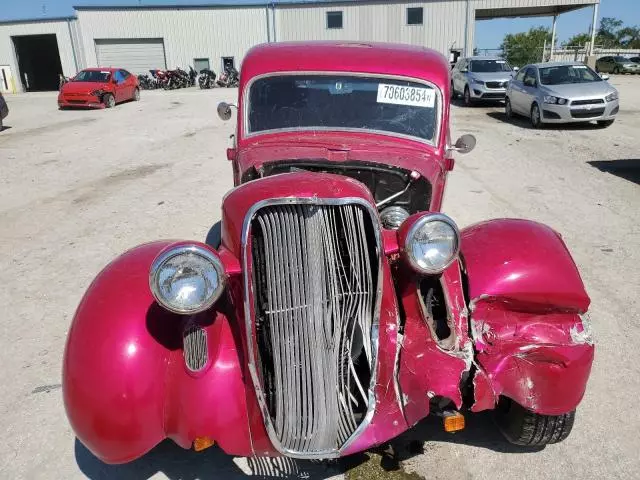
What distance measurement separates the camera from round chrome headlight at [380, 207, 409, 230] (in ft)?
11.6

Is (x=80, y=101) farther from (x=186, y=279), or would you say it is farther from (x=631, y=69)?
(x=631, y=69)

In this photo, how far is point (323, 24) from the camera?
3069cm

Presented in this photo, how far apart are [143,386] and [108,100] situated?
19.0 meters

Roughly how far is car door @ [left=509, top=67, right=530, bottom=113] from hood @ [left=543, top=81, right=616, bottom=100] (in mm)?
1145

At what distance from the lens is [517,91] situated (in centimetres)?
1382

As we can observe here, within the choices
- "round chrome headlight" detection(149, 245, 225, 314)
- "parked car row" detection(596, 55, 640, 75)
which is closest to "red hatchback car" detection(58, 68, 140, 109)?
"round chrome headlight" detection(149, 245, 225, 314)

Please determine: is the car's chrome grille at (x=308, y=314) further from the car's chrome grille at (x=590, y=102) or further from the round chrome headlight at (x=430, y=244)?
the car's chrome grille at (x=590, y=102)

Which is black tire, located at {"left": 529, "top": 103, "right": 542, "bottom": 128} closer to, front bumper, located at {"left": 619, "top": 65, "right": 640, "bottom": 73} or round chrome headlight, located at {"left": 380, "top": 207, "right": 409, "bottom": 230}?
round chrome headlight, located at {"left": 380, "top": 207, "right": 409, "bottom": 230}

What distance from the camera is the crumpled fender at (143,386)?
2.20m

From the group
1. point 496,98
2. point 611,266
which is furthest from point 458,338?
point 496,98

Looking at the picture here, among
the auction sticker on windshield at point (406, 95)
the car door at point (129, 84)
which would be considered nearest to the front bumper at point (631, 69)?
the car door at point (129, 84)

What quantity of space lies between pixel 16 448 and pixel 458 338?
7.82ft

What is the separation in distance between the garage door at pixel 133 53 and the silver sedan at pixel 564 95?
23.2 m

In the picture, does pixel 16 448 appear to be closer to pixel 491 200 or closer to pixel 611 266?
pixel 611 266
